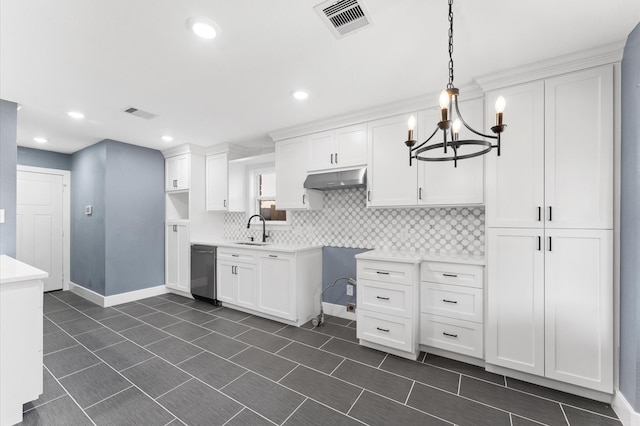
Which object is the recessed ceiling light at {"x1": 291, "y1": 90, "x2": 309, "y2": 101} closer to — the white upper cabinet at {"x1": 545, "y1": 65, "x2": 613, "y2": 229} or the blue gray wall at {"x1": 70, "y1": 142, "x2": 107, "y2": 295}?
the white upper cabinet at {"x1": 545, "y1": 65, "x2": 613, "y2": 229}

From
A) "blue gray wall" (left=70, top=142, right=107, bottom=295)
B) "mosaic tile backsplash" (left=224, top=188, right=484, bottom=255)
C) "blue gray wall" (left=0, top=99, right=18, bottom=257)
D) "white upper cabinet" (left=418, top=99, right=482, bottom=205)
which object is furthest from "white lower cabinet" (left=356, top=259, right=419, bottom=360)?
"blue gray wall" (left=70, top=142, right=107, bottom=295)

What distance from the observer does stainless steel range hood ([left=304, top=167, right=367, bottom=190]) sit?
3.06 meters

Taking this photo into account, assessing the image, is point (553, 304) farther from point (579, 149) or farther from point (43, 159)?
point (43, 159)

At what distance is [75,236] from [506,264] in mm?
6299

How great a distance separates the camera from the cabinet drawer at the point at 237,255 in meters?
3.75

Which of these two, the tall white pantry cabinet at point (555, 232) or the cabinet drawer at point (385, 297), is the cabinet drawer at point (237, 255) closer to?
the cabinet drawer at point (385, 297)

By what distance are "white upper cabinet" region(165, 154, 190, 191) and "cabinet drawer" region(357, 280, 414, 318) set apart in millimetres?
3343

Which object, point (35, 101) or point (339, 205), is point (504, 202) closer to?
point (339, 205)

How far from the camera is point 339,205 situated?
375 cm

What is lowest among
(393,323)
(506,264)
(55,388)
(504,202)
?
(55,388)

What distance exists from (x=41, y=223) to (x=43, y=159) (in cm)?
107

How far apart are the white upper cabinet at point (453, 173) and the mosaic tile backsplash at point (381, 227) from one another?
1.15ft

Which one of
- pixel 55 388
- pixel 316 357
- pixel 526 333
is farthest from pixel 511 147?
pixel 55 388

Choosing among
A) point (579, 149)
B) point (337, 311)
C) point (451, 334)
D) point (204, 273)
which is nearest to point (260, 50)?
point (579, 149)
